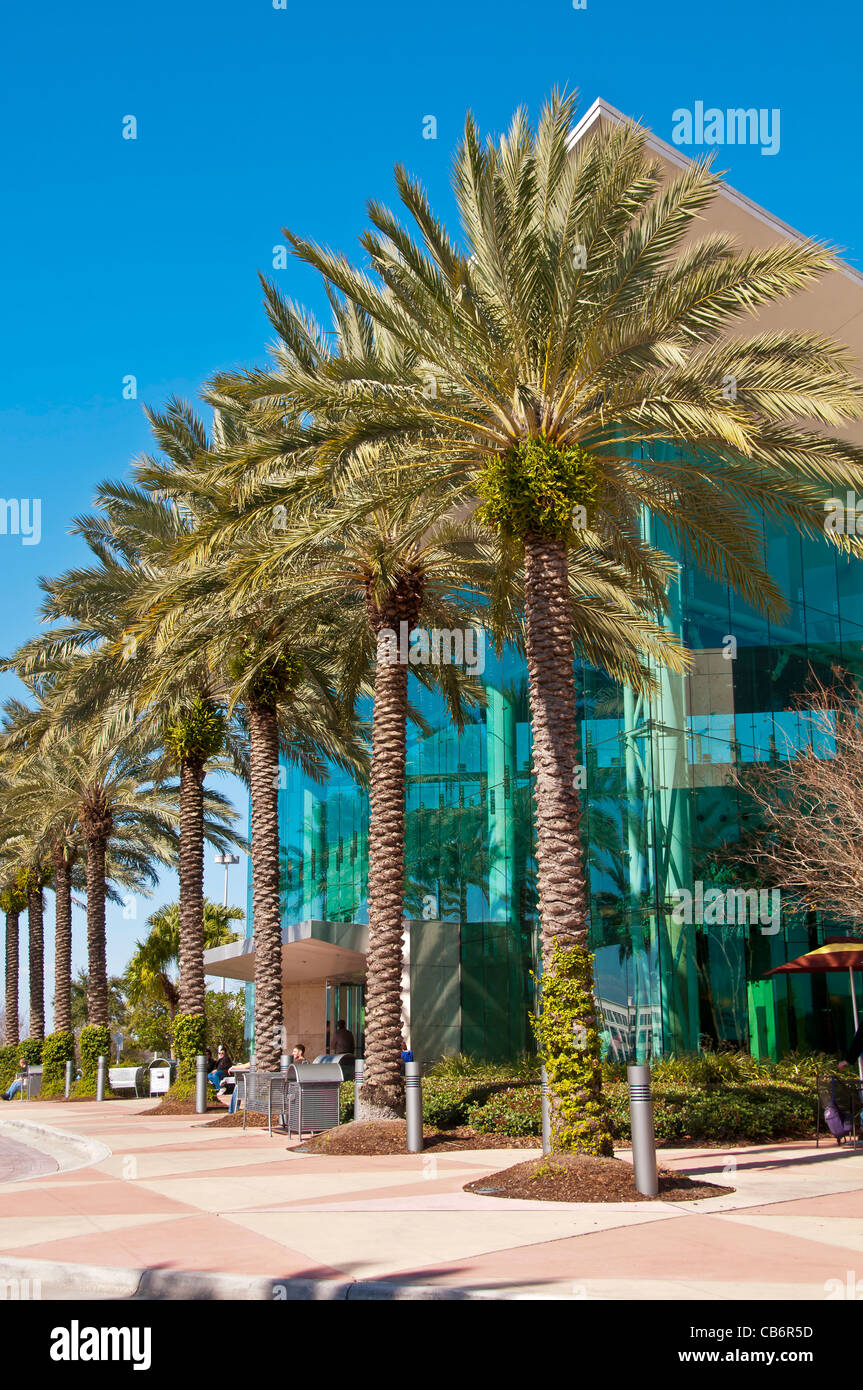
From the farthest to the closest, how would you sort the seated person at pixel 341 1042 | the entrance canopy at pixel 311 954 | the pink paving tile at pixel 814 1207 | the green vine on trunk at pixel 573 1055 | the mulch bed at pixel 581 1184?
1. the entrance canopy at pixel 311 954
2. the seated person at pixel 341 1042
3. the green vine on trunk at pixel 573 1055
4. the mulch bed at pixel 581 1184
5. the pink paving tile at pixel 814 1207

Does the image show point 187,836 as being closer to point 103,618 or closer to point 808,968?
point 103,618

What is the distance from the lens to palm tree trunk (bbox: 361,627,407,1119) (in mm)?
16812

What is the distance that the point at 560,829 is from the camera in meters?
12.6

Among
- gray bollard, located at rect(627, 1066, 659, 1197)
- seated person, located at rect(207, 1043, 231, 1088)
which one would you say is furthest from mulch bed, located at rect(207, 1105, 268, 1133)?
gray bollard, located at rect(627, 1066, 659, 1197)

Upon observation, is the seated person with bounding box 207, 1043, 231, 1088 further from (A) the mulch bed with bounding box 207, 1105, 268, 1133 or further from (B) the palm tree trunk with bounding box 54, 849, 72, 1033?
(B) the palm tree trunk with bounding box 54, 849, 72, 1033

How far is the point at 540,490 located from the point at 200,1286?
8.50 metres

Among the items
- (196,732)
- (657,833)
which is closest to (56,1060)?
(196,732)

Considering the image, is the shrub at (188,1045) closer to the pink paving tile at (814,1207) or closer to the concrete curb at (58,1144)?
the concrete curb at (58,1144)

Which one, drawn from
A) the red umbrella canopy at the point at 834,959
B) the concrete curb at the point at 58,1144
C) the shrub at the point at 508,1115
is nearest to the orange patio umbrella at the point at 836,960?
the red umbrella canopy at the point at 834,959

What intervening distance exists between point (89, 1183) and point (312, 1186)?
9.23 feet

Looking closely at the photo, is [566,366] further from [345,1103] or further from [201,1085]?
[201,1085]

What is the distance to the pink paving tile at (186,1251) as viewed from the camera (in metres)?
7.43

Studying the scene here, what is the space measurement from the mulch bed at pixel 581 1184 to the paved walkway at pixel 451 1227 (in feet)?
0.88
